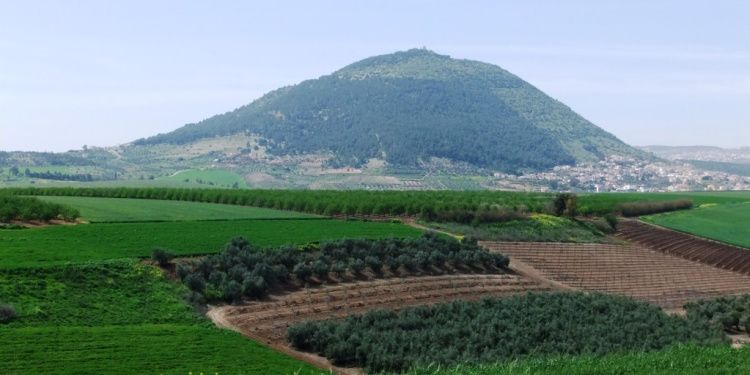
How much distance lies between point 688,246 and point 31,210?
53.9 meters

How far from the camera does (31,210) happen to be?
150 feet

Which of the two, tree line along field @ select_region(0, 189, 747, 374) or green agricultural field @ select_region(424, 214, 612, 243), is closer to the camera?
tree line along field @ select_region(0, 189, 747, 374)

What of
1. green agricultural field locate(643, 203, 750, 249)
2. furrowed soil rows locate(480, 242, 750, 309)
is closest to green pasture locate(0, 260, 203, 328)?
furrowed soil rows locate(480, 242, 750, 309)

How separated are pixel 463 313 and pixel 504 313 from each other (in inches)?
80.7

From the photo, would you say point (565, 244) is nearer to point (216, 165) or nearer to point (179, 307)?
point (179, 307)

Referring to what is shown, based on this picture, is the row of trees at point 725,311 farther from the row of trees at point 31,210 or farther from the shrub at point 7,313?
the row of trees at point 31,210

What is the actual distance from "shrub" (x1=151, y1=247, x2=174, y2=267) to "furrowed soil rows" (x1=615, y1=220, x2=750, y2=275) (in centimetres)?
4350

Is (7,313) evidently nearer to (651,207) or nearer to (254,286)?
(254,286)

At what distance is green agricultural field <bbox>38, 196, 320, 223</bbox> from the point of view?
51.7 meters

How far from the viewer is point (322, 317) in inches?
1421

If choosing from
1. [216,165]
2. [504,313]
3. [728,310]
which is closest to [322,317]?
[504,313]

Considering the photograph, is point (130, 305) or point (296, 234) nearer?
point (130, 305)

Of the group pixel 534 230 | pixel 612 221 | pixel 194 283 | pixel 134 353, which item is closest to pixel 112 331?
pixel 134 353

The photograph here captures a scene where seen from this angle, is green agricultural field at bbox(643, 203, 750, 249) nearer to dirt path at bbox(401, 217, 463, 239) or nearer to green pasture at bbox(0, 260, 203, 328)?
dirt path at bbox(401, 217, 463, 239)
